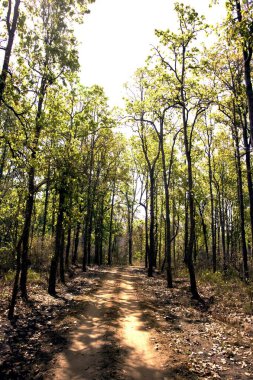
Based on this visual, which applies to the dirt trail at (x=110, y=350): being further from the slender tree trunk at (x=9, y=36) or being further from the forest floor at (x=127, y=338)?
the slender tree trunk at (x=9, y=36)

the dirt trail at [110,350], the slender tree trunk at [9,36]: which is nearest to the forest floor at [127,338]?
the dirt trail at [110,350]

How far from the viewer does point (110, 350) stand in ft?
27.7

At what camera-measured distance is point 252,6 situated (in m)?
7.62

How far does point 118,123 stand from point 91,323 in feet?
53.7

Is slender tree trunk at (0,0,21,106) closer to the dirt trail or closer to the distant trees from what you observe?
the distant trees

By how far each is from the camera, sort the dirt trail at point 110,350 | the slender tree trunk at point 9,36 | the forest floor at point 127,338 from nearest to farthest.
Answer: the dirt trail at point 110,350
the forest floor at point 127,338
the slender tree trunk at point 9,36

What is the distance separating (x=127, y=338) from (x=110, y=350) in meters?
1.10

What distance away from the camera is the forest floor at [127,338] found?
7320 mm

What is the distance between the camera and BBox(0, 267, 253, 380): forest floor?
7320 millimetres

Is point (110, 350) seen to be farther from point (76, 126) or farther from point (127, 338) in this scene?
point (76, 126)

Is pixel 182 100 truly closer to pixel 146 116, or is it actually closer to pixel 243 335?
pixel 146 116

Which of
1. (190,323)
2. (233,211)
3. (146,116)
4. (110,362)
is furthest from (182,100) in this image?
(233,211)

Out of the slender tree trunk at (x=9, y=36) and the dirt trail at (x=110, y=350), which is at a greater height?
the slender tree trunk at (x=9, y=36)

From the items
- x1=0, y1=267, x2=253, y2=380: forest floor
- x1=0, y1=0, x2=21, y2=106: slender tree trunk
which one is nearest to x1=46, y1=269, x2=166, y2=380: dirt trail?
x1=0, y1=267, x2=253, y2=380: forest floor
